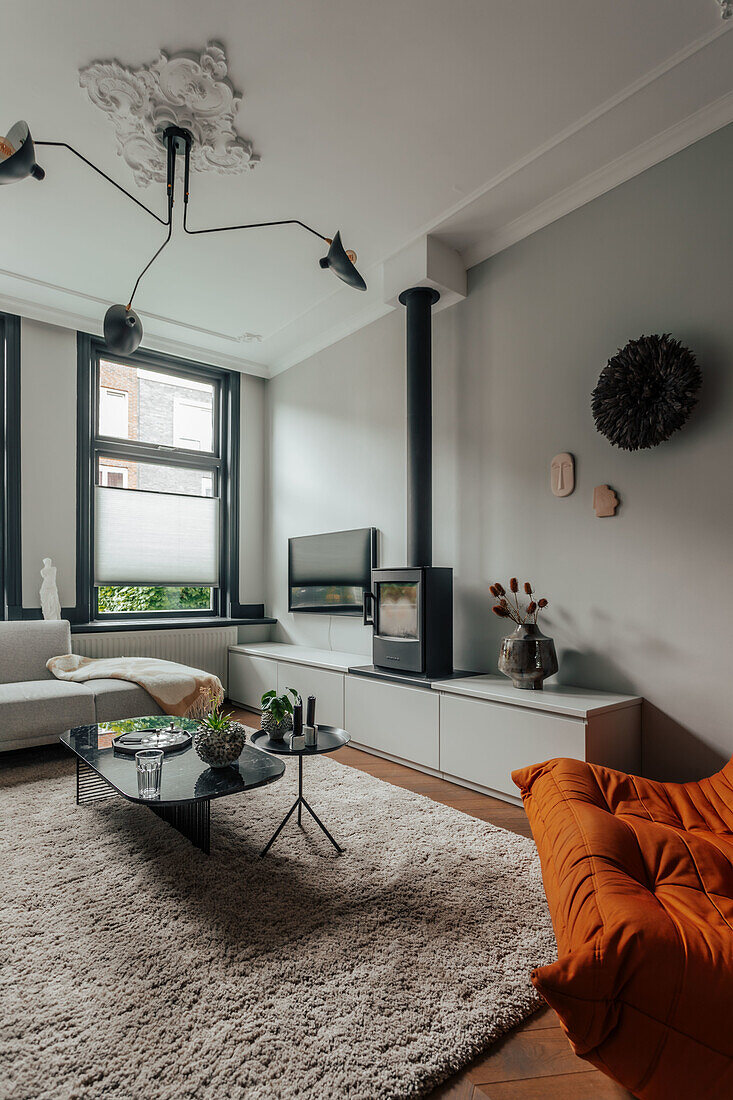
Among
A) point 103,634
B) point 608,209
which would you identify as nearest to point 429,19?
point 608,209

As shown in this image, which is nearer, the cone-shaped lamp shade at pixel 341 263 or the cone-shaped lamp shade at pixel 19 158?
the cone-shaped lamp shade at pixel 19 158

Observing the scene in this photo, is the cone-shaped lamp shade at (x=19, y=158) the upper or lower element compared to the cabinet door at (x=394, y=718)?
upper

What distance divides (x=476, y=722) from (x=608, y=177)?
8.65ft

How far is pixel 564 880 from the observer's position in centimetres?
140

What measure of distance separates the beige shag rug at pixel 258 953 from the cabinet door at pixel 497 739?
345 millimetres

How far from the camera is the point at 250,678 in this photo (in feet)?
15.7

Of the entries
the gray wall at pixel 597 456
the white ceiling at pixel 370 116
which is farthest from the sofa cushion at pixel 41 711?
the white ceiling at pixel 370 116

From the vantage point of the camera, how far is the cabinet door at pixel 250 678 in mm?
4566

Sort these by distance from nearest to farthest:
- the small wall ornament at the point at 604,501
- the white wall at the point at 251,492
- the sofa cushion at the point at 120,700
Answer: the small wall ornament at the point at 604,501, the sofa cushion at the point at 120,700, the white wall at the point at 251,492

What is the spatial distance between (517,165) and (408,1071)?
3373 mm

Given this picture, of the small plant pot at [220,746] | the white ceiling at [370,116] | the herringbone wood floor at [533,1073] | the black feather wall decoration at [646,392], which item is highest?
the white ceiling at [370,116]

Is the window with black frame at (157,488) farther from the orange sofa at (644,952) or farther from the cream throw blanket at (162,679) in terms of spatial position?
the orange sofa at (644,952)

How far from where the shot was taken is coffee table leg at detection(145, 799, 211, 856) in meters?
2.26

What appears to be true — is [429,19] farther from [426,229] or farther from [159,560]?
[159,560]
